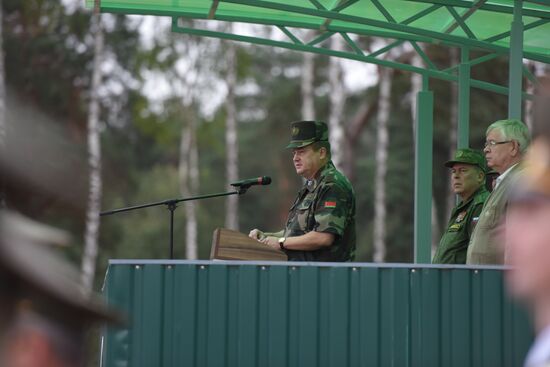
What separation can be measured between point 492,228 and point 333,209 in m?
0.99

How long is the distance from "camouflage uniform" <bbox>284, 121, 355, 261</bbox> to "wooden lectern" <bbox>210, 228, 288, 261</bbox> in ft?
1.72

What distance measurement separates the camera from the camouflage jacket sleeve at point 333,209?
752 cm

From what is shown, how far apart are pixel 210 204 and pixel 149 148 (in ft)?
9.97

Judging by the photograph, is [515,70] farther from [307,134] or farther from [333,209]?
[333,209]

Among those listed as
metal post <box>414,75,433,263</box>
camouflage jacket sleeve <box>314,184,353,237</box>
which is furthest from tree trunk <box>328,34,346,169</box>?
camouflage jacket sleeve <box>314,184,353,237</box>

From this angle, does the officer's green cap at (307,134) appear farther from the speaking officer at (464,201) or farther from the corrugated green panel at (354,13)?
the corrugated green panel at (354,13)

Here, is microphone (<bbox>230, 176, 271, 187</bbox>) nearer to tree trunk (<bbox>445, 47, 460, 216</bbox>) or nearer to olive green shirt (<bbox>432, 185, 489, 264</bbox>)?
olive green shirt (<bbox>432, 185, 489, 264</bbox>)

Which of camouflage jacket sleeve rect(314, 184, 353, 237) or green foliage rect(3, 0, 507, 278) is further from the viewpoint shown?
green foliage rect(3, 0, 507, 278)

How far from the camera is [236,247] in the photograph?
6.99m

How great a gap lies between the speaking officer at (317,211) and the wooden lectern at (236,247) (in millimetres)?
403

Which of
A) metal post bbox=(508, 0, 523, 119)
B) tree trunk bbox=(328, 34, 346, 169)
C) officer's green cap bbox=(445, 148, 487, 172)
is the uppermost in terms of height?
tree trunk bbox=(328, 34, 346, 169)

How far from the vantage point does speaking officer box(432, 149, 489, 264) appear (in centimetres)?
862

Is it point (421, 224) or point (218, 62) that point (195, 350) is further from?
point (218, 62)

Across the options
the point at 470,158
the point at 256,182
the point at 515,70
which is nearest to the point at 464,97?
the point at 515,70
